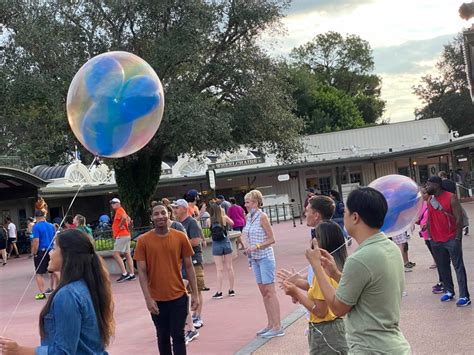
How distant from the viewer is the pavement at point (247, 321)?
7.09 m

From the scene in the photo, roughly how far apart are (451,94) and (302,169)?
103 ft

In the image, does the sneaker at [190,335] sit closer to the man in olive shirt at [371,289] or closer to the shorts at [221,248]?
the shorts at [221,248]

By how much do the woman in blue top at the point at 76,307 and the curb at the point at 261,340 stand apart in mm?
3888

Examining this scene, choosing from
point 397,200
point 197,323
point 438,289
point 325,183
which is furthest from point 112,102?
point 325,183

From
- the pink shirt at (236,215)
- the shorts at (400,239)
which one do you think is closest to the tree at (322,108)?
the pink shirt at (236,215)

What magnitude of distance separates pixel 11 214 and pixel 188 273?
28528mm

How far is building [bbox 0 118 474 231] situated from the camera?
3778cm

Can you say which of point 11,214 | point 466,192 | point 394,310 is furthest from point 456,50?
point 394,310

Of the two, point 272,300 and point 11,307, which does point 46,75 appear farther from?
point 272,300

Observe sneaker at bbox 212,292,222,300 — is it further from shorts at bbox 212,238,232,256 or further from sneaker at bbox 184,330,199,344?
sneaker at bbox 184,330,199,344

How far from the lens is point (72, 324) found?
3246 millimetres

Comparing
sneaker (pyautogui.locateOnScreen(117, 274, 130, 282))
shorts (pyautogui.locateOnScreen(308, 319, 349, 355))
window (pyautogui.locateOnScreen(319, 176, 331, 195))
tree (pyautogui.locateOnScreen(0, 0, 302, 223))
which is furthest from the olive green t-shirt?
window (pyautogui.locateOnScreen(319, 176, 331, 195))

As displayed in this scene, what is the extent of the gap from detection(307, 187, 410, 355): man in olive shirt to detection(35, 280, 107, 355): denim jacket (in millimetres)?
1291

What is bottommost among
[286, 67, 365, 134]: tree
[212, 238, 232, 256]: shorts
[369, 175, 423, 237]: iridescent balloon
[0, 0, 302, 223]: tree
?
[212, 238, 232, 256]: shorts
